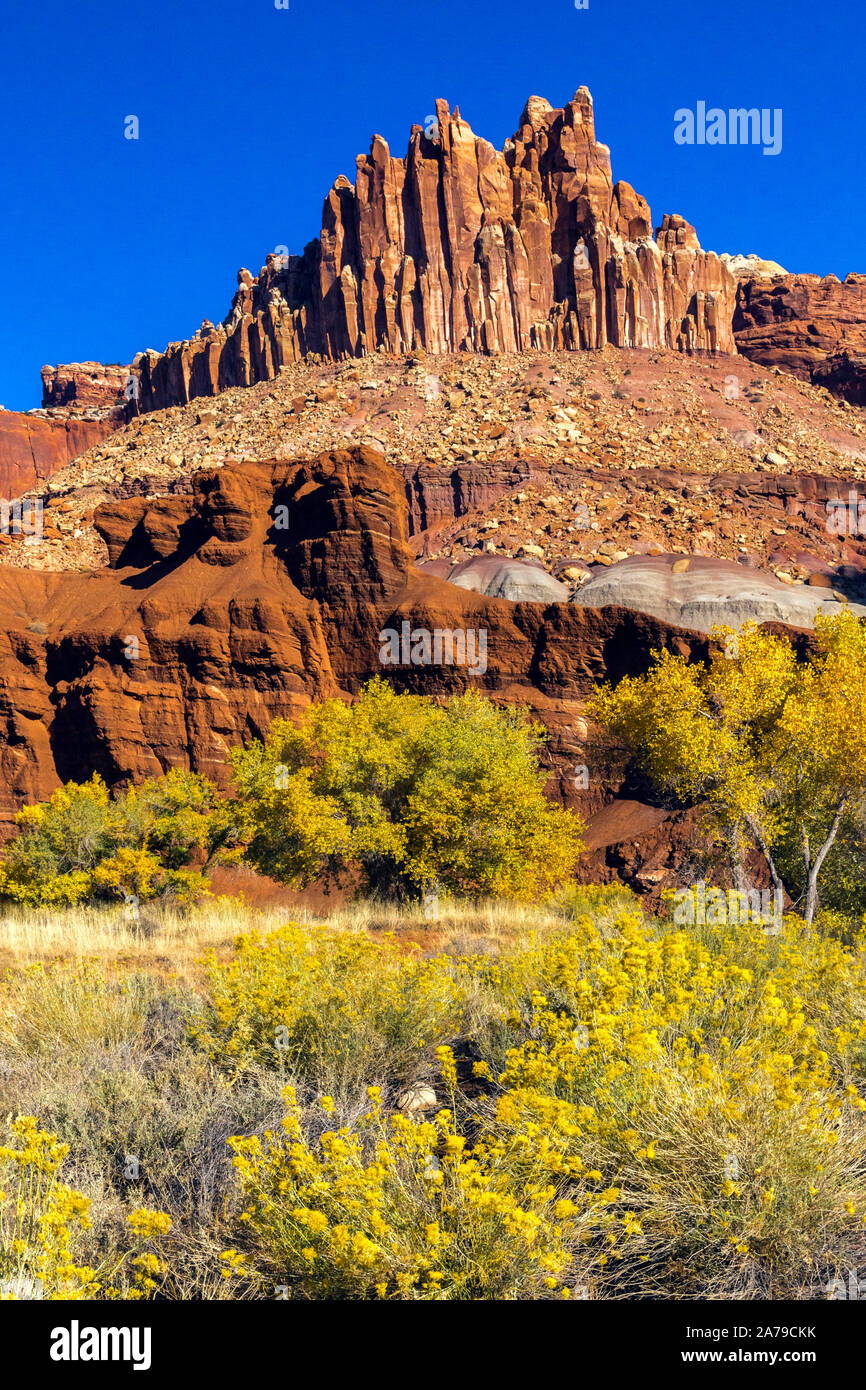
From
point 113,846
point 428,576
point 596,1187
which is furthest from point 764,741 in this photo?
point 428,576

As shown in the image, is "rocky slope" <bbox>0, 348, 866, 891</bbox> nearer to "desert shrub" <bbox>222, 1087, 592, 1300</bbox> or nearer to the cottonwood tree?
the cottonwood tree

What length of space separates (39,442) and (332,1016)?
142 m

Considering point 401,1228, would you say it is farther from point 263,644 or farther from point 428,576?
point 428,576

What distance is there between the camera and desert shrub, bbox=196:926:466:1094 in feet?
19.0

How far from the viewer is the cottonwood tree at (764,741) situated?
595 inches

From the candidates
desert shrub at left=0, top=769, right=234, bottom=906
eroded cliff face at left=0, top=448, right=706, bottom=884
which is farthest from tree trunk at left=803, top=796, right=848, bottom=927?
eroded cliff face at left=0, top=448, right=706, bottom=884

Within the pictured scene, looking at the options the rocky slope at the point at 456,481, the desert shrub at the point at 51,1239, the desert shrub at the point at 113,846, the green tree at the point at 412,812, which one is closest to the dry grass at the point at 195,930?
the green tree at the point at 412,812

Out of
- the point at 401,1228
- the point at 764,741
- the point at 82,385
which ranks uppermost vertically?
the point at 82,385

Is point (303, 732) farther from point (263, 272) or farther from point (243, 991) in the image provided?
point (263, 272)

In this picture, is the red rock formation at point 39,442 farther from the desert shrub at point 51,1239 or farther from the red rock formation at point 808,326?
the desert shrub at point 51,1239

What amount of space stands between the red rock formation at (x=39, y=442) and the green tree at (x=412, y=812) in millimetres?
118828

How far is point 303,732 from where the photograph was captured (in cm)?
2366

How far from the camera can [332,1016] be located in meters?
→ 6.04
